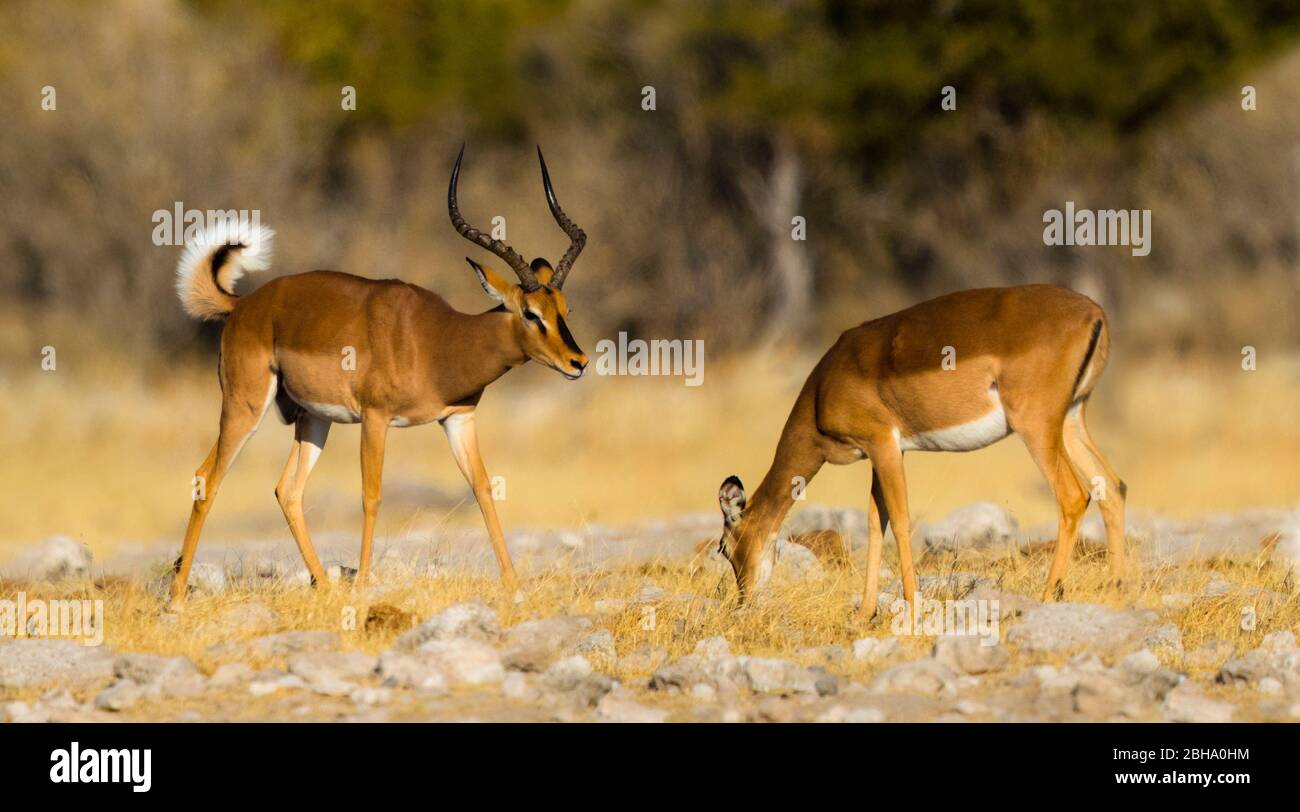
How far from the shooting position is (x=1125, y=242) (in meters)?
28.3

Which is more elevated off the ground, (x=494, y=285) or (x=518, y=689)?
(x=494, y=285)

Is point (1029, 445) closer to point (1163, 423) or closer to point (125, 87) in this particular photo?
point (1163, 423)

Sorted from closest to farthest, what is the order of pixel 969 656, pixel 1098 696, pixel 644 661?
pixel 1098 696 → pixel 969 656 → pixel 644 661

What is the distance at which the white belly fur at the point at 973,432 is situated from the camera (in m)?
10.7

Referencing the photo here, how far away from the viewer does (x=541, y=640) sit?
957 cm

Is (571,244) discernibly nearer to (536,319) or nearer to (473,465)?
(536,319)

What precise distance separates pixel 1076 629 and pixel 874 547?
1619 mm

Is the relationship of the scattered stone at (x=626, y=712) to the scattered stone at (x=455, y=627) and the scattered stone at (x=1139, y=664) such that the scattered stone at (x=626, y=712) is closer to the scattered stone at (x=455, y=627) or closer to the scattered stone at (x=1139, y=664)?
the scattered stone at (x=455, y=627)

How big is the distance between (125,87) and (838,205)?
10.7 meters

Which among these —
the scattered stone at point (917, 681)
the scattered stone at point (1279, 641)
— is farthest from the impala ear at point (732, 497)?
the scattered stone at point (1279, 641)

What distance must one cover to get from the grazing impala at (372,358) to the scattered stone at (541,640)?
1244 mm

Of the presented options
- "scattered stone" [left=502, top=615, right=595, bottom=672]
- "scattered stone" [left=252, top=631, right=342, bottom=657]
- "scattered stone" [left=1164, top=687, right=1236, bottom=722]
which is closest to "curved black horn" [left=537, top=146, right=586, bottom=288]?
"scattered stone" [left=502, top=615, right=595, bottom=672]

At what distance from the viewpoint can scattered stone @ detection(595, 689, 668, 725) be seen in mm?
8125

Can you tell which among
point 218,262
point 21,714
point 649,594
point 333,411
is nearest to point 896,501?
point 649,594
